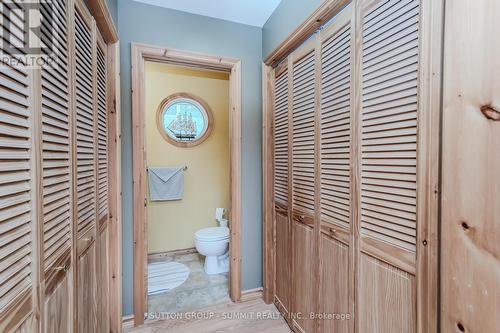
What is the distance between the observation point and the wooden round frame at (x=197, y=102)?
295 centimetres

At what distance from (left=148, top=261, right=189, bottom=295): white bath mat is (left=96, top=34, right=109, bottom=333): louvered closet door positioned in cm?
83

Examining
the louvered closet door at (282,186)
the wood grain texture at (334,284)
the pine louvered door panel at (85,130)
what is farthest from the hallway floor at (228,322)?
the pine louvered door panel at (85,130)

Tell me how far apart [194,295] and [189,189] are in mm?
1327

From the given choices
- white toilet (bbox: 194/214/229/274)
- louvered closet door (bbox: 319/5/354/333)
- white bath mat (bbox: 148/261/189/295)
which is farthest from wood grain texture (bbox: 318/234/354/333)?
white bath mat (bbox: 148/261/189/295)

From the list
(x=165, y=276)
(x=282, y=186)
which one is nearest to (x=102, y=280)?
(x=165, y=276)

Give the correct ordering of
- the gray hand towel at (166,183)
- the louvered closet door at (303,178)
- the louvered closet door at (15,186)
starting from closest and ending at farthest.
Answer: the louvered closet door at (15,186), the louvered closet door at (303,178), the gray hand towel at (166,183)

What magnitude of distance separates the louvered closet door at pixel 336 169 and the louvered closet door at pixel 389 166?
3.8 inches

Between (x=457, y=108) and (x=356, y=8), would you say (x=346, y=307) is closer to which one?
(x=457, y=108)

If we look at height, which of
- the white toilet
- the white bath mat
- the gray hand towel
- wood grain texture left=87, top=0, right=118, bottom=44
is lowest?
the white bath mat

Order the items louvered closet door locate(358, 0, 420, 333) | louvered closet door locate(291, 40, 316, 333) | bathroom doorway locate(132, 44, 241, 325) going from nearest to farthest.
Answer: louvered closet door locate(358, 0, 420, 333), louvered closet door locate(291, 40, 316, 333), bathroom doorway locate(132, 44, 241, 325)

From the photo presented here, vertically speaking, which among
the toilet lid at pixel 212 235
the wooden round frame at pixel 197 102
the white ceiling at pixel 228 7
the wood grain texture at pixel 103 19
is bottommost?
the toilet lid at pixel 212 235

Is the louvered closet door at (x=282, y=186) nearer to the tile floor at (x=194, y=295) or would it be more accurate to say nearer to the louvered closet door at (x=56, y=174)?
the tile floor at (x=194, y=295)

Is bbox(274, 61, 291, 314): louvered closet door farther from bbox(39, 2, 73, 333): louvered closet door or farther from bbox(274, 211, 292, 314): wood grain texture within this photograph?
bbox(39, 2, 73, 333): louvered closet door

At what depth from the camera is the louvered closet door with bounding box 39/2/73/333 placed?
74 centimetres
